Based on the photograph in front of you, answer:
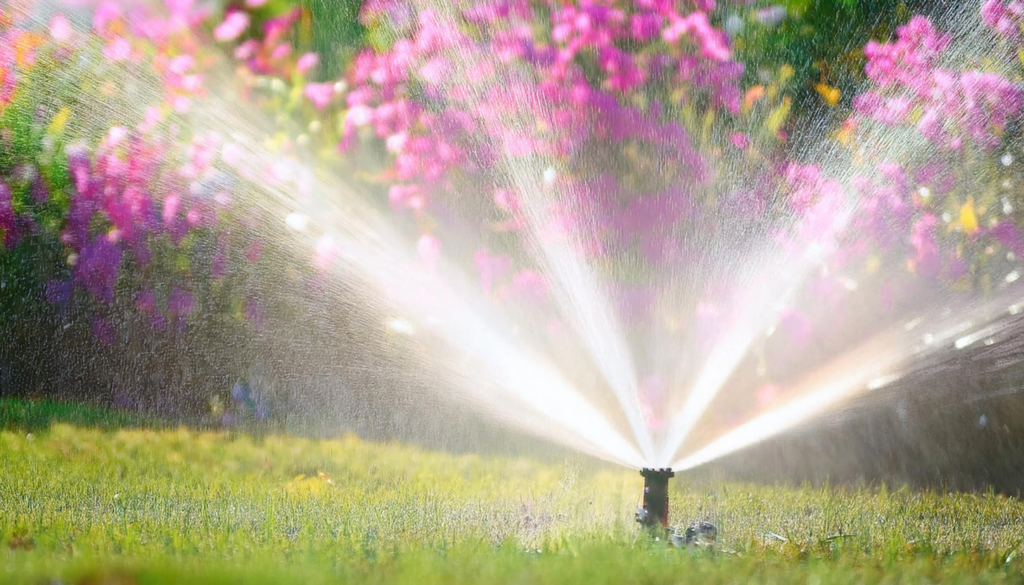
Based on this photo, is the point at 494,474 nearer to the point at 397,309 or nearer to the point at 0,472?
the point at 397,309

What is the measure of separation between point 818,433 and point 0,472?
12.3 feet

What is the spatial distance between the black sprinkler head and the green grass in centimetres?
8

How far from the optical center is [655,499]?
11.5 ft

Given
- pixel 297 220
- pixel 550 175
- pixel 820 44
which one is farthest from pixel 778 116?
pixel 297 220

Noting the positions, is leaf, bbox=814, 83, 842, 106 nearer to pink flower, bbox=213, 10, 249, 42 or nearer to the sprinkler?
the sprinkler

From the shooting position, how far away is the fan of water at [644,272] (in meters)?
4.60

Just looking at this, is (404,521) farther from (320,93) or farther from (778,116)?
(778,116)

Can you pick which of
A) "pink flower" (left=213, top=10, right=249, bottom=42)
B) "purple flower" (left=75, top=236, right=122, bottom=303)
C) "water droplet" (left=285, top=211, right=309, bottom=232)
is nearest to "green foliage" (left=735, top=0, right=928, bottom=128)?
"water droplet" (left=285, top=211, right=309, bottom=232)

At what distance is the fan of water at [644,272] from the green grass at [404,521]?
0.42m

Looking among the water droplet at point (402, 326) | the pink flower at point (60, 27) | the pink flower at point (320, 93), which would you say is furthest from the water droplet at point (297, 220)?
the pink flower at point (60, 27)

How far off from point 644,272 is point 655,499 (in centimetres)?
150

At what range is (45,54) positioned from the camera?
219 inches

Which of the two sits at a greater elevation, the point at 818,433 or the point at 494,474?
the point at 818,433

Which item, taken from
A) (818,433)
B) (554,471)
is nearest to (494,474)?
(554,471)
